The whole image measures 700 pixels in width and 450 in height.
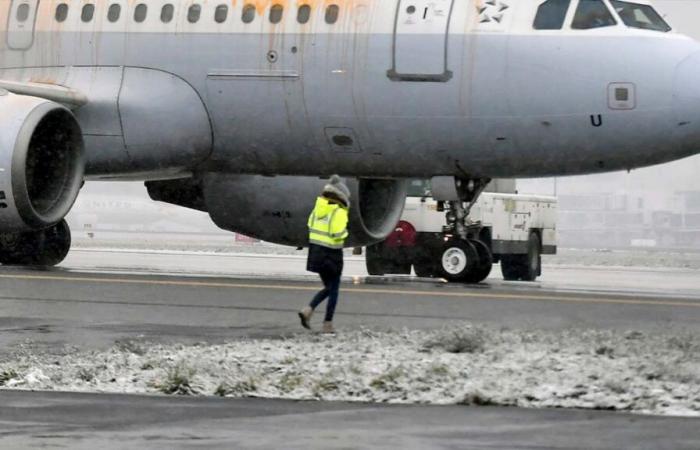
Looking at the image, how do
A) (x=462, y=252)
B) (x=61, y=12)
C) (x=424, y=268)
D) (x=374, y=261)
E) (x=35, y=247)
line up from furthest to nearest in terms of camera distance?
(x=374, y=261) → (x=424, y=268) → (x=35, y=247) → (x=61, y=12) → (x=462, y=252)

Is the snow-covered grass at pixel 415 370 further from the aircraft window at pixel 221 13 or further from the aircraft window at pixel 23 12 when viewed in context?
the aircraft window at pixel 23 12

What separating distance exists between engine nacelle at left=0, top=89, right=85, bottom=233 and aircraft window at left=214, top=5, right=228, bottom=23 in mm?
2430

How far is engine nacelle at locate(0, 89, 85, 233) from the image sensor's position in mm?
21938

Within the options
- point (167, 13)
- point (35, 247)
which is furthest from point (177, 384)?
point (35, 247)

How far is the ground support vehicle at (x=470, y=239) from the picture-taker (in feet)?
78.9

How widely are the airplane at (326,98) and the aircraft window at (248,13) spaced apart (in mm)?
30

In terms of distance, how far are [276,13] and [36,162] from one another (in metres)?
3.81

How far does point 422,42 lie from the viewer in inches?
873

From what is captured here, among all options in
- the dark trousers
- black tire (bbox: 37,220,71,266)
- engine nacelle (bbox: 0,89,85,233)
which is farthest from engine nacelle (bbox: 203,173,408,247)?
the dark trousers

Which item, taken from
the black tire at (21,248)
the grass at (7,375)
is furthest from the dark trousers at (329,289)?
the black tire at (21,248)

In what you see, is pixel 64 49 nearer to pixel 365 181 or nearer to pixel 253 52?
pixel 253 52

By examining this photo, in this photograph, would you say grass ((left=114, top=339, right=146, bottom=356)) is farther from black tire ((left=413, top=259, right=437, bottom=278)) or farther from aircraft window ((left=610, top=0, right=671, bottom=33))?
black tire ((left=413, top=259, right=437, bottom=278))

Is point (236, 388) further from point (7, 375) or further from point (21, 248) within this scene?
point (21, 248)

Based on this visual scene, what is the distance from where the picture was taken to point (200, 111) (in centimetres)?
2352
